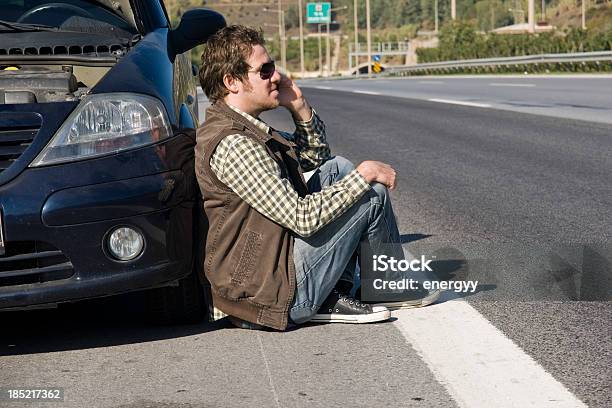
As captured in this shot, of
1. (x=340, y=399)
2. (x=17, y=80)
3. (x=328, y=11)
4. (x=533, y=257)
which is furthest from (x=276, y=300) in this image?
(x=328, y=11)

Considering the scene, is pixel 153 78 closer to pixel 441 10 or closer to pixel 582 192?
pixel 582 192

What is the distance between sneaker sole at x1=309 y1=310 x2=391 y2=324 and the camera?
169 inches

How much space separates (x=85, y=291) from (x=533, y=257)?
2.34m

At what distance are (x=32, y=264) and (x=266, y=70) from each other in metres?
1.14

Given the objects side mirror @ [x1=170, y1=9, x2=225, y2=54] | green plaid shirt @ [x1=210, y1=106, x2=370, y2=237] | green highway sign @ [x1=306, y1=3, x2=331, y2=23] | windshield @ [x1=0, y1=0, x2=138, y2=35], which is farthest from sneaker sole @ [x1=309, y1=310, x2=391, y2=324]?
green highway sign @ [x1=306, y1=3, x2=331, y2=23]

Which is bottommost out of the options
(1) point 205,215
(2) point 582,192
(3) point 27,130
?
(2) point 582,192

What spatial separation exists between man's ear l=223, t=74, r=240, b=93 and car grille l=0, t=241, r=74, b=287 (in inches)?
35.3

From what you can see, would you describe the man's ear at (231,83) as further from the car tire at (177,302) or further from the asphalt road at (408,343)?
the asphalt road at (408,343)

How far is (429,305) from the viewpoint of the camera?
15.0 ft

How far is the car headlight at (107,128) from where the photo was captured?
3914 millimetres

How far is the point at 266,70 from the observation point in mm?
4336

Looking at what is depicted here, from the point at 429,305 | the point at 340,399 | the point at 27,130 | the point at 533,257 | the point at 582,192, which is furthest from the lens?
the point at 582,192

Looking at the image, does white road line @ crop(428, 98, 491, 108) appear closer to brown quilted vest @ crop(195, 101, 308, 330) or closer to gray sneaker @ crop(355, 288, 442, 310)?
gray sneaker @ crop(355, 288, 442, 310)

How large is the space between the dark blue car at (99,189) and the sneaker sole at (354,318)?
1.54ft
